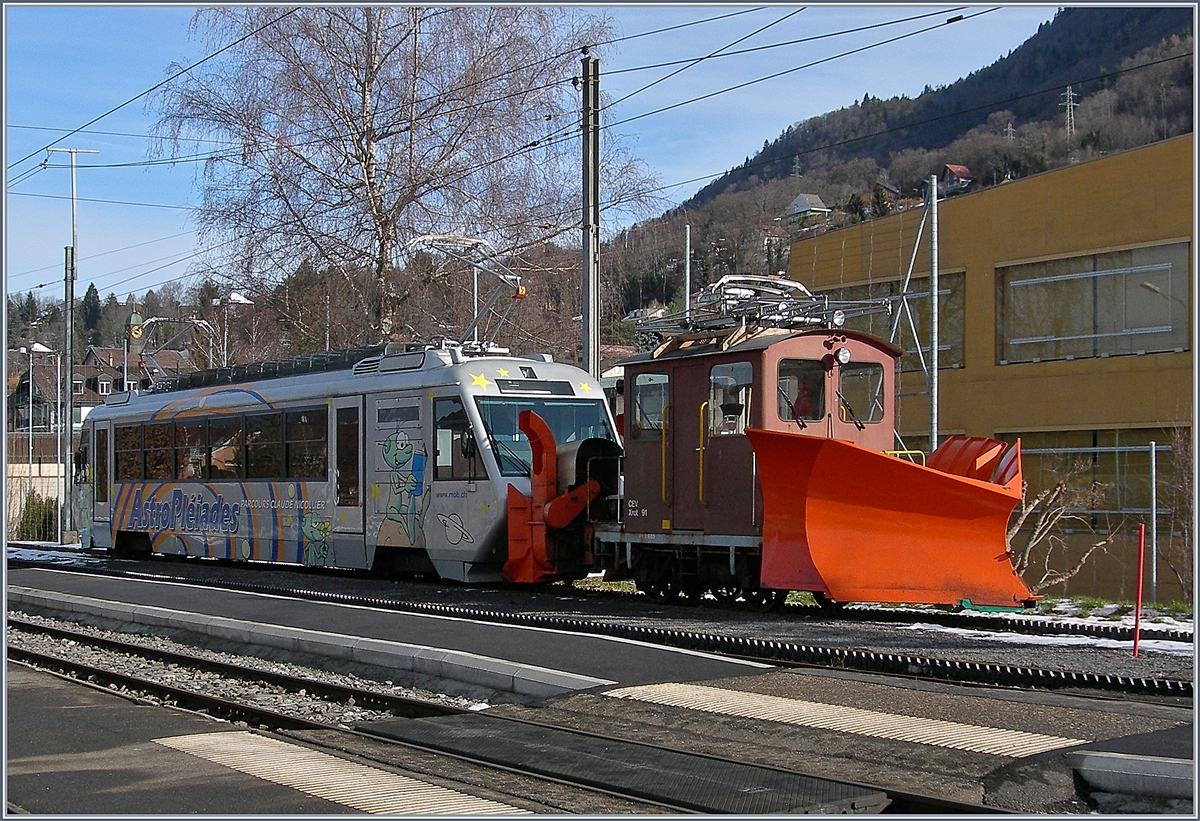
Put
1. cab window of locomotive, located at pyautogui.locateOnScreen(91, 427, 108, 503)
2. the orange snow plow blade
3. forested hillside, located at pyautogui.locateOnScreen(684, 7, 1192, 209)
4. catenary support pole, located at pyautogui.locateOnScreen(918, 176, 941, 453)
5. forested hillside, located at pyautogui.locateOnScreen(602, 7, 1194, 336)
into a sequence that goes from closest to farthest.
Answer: the orange snow plow blade, catenary support pole, located at pyautogui.locateOnScreen(918, 176, 941, 453), cab window of locomotive, located at pyautogui.locateOnScreen(91, 427, 108, 503), forested hillside, located at pyautogui.locateOnScreen(602, 7, 1194, 336), forested hillside, located at pyautogui.locateOnScreen(684, 7, 1192, 209)

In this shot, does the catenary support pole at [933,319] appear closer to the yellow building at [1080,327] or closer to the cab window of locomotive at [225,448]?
the yellow building at [1080,327]

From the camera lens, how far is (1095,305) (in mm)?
26391

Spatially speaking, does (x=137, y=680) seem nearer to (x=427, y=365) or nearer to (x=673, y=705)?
(x=673, y=705)

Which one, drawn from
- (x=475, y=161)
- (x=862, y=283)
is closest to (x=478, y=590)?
(x=475, y=161)

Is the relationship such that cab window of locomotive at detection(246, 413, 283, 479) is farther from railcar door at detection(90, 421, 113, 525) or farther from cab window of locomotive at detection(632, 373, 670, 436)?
cab window of locomotive at detection(632, 373, 670, 436)

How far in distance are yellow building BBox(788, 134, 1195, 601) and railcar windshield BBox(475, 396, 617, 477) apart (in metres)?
10.6

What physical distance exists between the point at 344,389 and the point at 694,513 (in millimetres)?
7358

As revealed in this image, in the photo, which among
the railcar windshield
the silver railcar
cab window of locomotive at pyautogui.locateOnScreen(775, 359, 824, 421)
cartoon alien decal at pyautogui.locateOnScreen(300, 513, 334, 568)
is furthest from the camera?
cartoon alien decal at pyautogui.locateOnScreen(300, 513, 334, 568)

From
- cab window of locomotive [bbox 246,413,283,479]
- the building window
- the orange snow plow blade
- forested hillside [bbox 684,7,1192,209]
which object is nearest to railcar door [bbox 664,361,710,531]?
the orange snow plow blade

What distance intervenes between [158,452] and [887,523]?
16.7m

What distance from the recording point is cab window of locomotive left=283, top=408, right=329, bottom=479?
19547 mm

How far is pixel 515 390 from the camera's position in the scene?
17453 millimetres

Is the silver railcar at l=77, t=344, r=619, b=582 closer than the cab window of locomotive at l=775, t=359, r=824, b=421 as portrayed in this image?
No

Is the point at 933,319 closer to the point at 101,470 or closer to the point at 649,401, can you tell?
the point at 649,401
